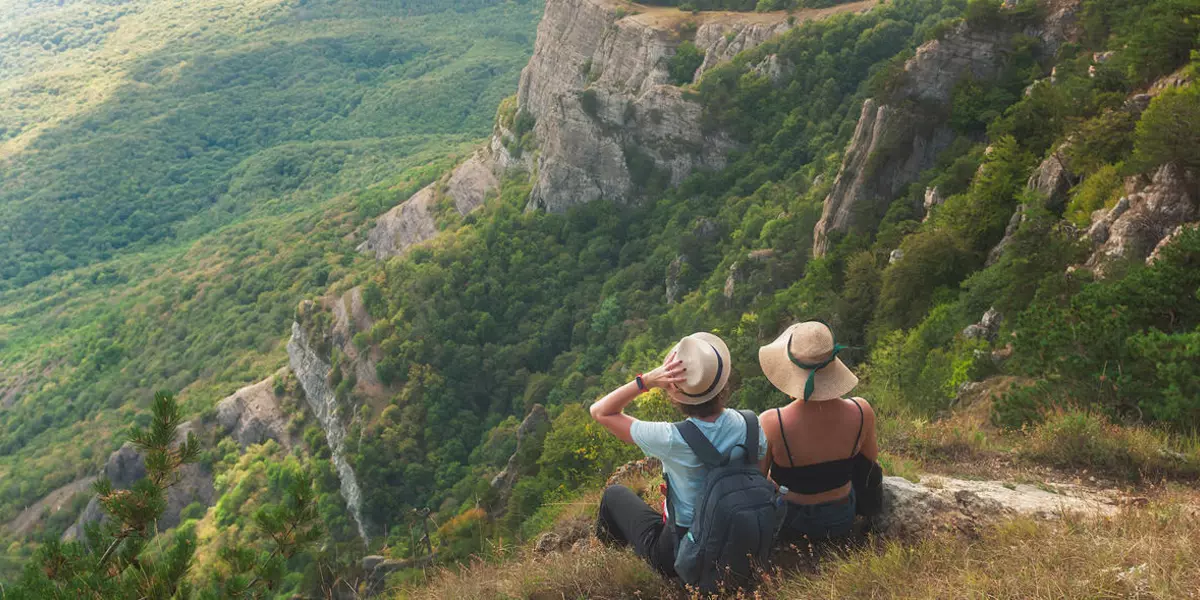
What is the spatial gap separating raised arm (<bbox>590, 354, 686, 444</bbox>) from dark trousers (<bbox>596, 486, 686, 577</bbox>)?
2.89 ft

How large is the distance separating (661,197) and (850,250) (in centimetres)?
3091

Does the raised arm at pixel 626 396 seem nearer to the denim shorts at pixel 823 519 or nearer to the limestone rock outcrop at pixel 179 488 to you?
the denim shorts at pixel 823 519

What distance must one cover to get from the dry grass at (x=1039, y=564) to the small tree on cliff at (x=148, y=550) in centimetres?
467

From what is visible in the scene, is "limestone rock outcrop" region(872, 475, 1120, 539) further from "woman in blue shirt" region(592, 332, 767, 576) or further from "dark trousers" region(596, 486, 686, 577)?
"dark trousers" region(596, 486, 686, 577)

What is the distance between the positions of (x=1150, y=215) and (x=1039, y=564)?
37.3 feet

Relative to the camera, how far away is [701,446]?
5520 mm

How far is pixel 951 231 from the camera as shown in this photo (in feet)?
66.6

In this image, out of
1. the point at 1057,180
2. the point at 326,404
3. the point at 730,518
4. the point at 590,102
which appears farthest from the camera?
the point at 590,102

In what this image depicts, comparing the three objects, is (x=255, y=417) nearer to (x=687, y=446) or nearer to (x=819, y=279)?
(x=819, y=279)

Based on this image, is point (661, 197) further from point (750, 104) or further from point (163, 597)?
point (163, 597)

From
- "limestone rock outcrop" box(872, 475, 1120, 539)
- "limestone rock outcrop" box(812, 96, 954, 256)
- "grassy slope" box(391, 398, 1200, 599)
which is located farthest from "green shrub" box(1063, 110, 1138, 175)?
"limestone rock outcrop" box(872, 475, 1120, 539)

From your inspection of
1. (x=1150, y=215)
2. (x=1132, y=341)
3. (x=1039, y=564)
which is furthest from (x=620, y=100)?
(x=1039, y=564)

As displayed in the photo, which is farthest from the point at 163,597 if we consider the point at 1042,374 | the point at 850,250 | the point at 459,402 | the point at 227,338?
the point at 227,338

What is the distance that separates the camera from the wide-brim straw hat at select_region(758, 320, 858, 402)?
19.0ft
